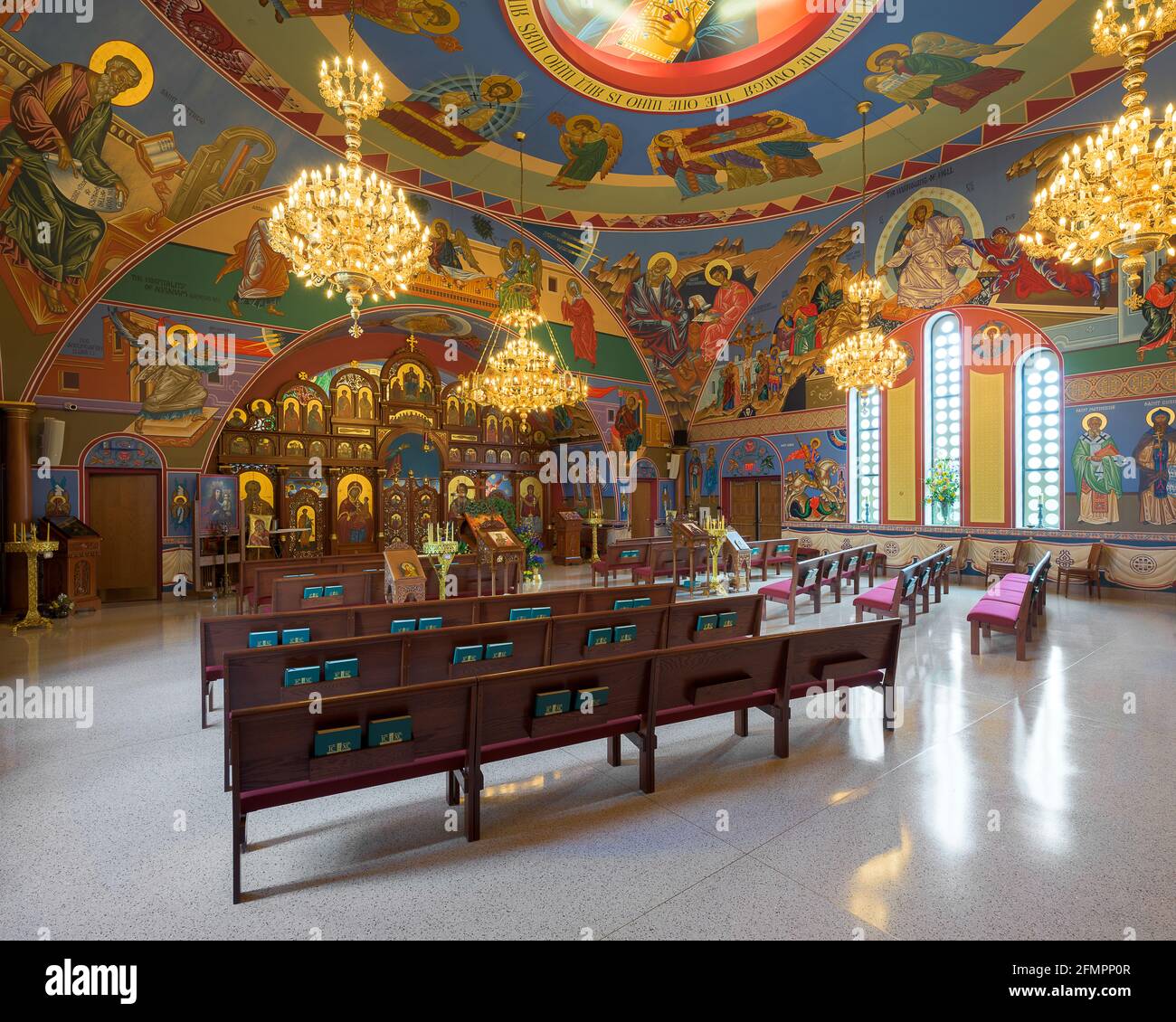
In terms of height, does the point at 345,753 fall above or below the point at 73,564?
below

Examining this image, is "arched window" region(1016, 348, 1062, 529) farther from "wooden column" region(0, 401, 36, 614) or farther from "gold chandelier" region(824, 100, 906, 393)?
"wooden column" region(0, 401, 36, 614)

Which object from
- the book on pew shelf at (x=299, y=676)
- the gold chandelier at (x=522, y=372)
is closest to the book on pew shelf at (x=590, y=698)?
the book on pew shelf at (x=299, y=676)

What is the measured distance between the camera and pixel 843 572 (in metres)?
10.2

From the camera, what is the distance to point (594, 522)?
50.9 feet

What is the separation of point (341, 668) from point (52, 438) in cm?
934

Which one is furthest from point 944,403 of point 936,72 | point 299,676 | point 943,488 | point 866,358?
point 299,676

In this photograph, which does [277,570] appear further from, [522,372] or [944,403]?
[944,403]

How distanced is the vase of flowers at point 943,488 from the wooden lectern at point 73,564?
52.4ft

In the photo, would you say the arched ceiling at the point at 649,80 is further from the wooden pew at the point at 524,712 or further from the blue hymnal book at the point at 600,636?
the wooden pew at the point at 524,712

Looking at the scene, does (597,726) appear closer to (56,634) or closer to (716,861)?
(716,861)

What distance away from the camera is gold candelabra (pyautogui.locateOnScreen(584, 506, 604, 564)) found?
51.0 feet

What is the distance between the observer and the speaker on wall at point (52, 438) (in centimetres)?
945

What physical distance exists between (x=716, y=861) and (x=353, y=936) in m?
1.58

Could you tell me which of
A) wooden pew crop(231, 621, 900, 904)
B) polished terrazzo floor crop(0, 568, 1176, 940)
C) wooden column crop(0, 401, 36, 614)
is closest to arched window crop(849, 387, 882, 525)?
polished terrazzo floor crop(0, 568, 1176, 940)
